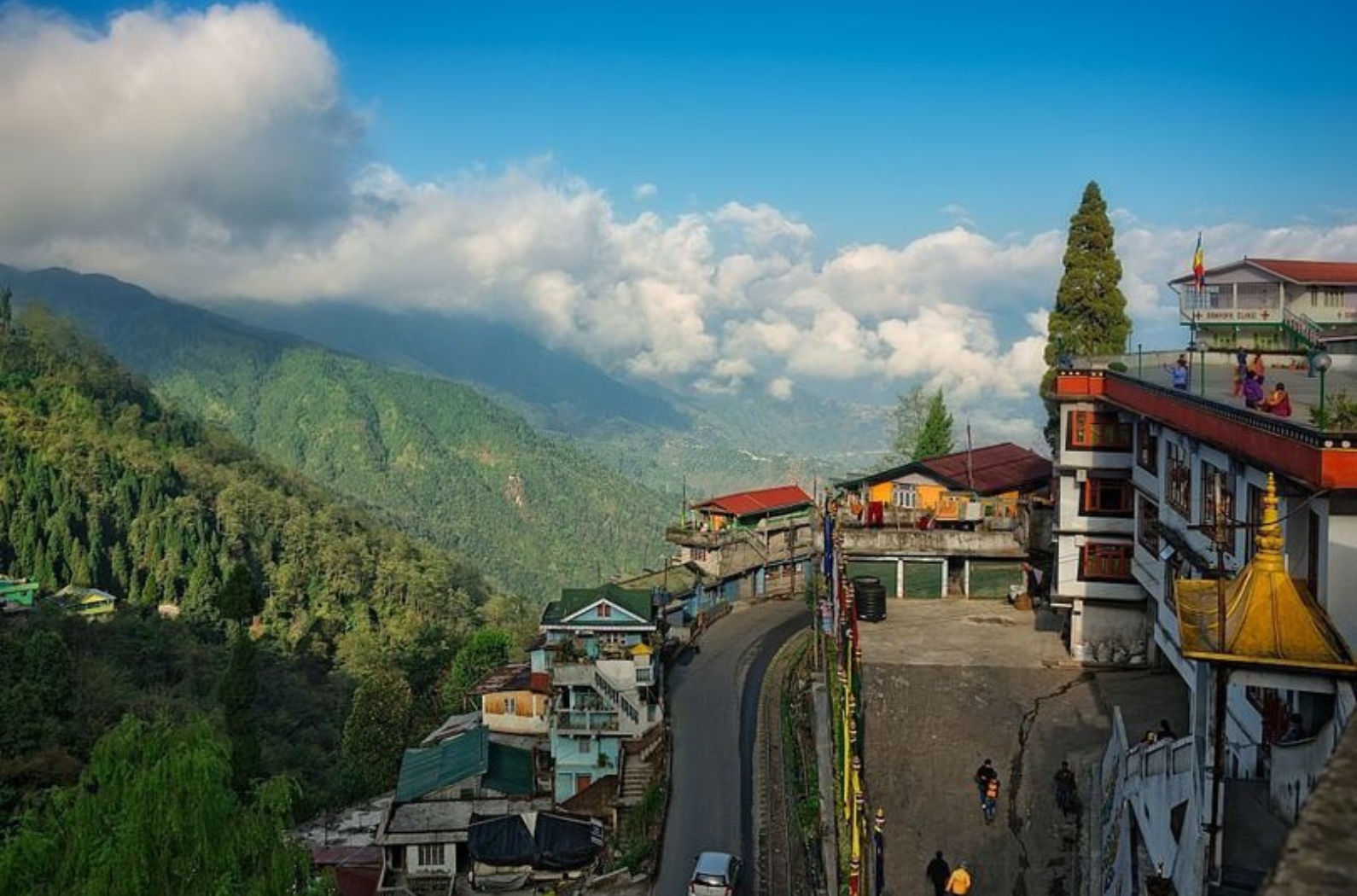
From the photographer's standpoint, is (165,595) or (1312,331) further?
(165,595)

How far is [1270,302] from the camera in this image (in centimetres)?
4534

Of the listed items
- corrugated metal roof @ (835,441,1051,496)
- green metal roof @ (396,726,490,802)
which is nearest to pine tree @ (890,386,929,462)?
corrugated metal roof @ (835,441,1051,496)

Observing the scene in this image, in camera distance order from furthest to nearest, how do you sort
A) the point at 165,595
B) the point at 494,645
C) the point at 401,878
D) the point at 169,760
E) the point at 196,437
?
1. the point at 196,437
2. the point at 165,595
3. the point at 494,645
4. the point at 401,878
5. the point at 169,760

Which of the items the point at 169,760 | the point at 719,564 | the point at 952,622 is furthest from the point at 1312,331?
the point at 169,760

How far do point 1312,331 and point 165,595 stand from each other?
9549 cm

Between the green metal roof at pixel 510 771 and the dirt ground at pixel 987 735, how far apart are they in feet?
41.2

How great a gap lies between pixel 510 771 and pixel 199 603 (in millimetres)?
73716

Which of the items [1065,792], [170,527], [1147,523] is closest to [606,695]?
[1147,523]

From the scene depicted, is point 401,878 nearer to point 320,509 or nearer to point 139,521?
point 139,521

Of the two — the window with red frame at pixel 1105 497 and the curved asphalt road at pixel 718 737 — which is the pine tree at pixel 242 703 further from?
the window with red frame at pixel 1105 497

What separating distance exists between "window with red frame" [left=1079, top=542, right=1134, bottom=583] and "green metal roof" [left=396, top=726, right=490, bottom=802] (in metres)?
19.4

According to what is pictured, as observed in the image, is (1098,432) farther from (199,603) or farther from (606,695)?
(199,603)

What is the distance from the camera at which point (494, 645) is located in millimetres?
64062

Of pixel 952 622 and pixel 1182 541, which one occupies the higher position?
pixel 1182 541
